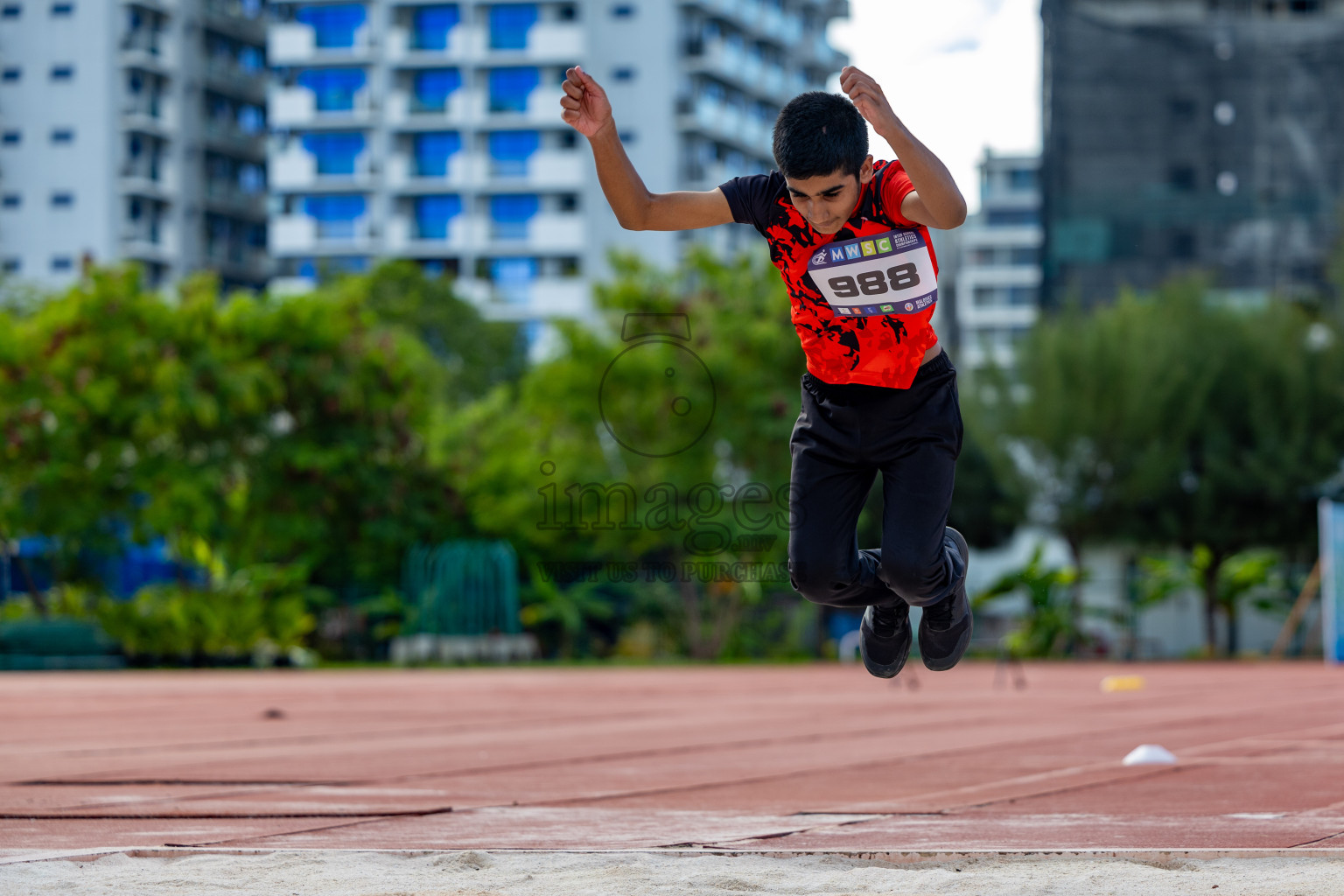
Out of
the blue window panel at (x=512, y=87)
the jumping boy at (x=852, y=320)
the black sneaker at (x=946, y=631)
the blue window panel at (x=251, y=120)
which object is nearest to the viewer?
the jumping boy at (x=852, y=320)

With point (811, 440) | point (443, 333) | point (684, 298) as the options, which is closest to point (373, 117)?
point (443, 333)

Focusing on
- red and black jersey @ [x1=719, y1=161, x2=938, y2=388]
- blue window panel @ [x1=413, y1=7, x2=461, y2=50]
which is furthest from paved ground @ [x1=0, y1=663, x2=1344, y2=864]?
blue window panel @ [x1=413, y1=7, x2=461, y2=50]

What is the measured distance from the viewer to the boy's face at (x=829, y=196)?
4.71 metres

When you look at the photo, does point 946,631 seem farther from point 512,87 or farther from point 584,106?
point 512,87

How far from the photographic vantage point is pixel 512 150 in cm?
7450

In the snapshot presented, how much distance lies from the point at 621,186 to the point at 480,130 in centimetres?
7104

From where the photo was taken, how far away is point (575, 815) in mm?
5746

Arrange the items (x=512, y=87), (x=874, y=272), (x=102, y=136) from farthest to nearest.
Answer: (x=102, y=136)
(x=512, y=87)
(x=874, y=272)

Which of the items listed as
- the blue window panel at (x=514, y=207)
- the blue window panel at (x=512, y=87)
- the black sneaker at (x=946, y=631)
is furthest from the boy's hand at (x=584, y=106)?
the blue window panel at (x=512, y=87)

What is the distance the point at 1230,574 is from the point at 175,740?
2285 cm

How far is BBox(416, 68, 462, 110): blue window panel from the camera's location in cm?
7475

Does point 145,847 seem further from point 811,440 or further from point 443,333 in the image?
point 443,333

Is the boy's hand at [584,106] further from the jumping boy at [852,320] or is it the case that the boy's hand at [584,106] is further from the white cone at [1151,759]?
the white cone at [1151,759]

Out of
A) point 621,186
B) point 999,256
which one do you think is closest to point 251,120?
point 999,256
